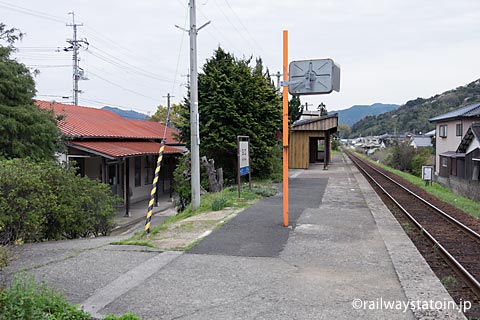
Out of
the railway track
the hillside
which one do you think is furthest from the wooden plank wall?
the hillside

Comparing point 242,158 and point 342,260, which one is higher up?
point 242,158

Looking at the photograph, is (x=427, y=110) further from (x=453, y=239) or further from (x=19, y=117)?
(x=19, y=117)

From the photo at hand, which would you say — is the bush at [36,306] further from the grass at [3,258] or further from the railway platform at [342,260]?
the railway platform at [342,260]

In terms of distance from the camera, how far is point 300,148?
29.5 m

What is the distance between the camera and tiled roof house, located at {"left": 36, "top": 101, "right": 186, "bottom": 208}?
50.5ft

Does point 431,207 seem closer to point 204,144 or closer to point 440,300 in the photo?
point 204,144

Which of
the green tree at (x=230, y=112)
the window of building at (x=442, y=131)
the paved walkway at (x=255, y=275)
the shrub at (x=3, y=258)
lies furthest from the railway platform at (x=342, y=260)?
the window of building at (x=442, y=131)

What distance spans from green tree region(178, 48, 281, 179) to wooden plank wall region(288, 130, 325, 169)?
11.1m

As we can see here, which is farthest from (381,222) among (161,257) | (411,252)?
(161,257)

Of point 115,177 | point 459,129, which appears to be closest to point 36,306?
point 115,177

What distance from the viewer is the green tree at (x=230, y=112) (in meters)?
16.6

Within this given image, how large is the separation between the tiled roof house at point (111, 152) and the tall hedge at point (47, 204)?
529 centimetres

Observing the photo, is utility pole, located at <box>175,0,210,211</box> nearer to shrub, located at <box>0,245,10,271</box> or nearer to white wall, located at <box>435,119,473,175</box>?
shrub, located at <box>0,245,10,271</box>

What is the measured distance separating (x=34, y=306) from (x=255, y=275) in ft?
8.21
